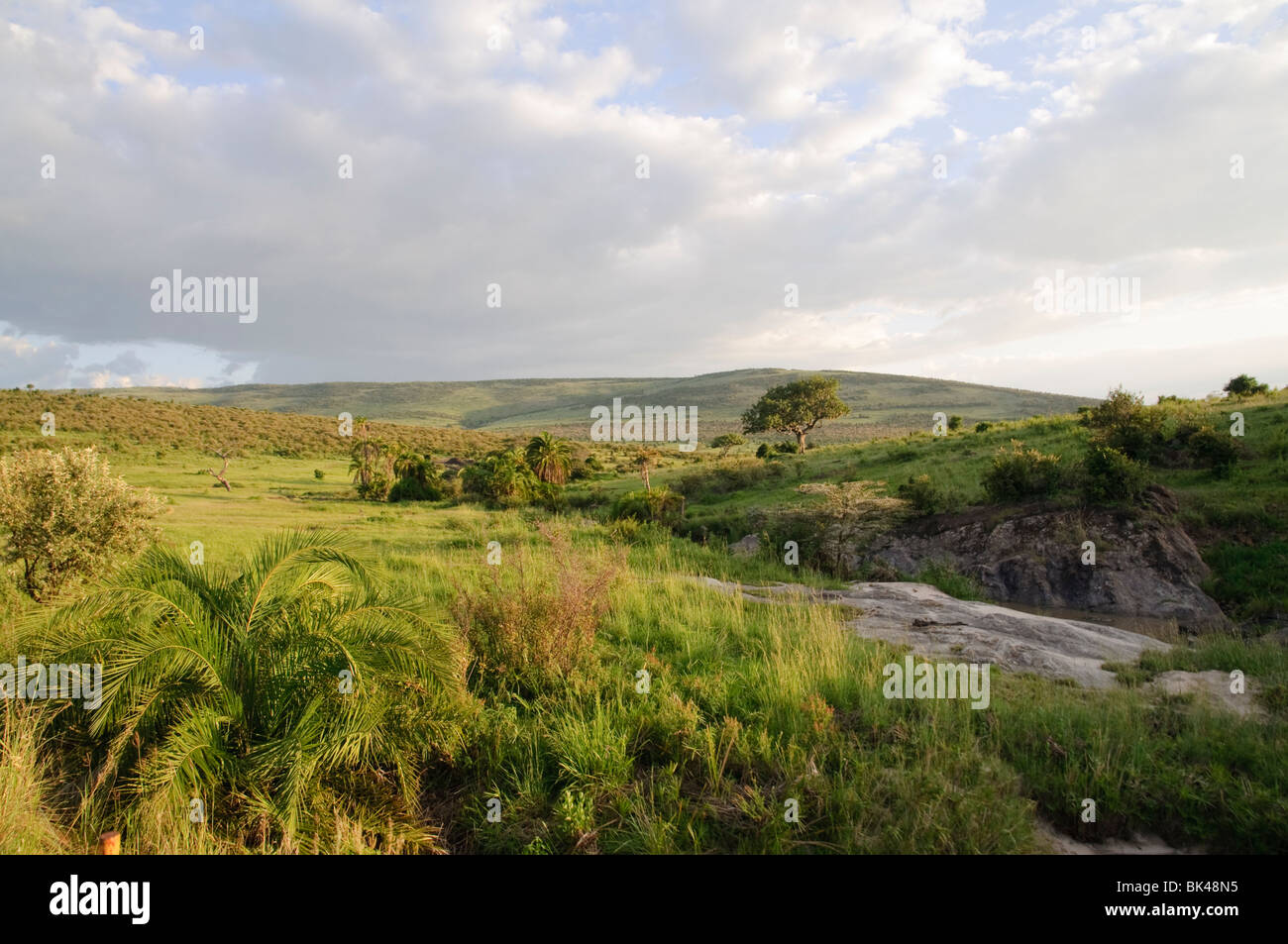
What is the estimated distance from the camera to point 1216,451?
18.7 meters

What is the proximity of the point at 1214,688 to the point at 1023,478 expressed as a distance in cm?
1363

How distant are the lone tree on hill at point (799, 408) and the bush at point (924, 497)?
35.2 meters

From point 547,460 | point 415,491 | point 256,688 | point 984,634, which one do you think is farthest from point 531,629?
point 547,460

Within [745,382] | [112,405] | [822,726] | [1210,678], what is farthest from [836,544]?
[745,382]

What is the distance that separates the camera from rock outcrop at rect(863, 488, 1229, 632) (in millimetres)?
14031

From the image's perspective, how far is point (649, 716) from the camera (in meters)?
5.46

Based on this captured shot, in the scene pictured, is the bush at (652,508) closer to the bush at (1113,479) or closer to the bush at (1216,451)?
the bush at (1113,479)

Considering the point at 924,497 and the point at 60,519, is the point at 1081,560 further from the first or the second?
the point at 60,519

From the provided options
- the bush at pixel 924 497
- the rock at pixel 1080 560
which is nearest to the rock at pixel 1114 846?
the rock at pixel 1080 560

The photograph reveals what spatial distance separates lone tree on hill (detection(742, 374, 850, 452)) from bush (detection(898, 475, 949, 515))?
35.2 meters

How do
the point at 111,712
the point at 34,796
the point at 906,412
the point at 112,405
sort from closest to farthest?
the point at 34,796 < the point at 111,712 < the point at 112,405 < the point at 906,412

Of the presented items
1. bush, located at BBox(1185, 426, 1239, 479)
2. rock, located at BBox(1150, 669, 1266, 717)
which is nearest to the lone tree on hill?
bush, located at BBox(1185, 426, 1239, 479)
